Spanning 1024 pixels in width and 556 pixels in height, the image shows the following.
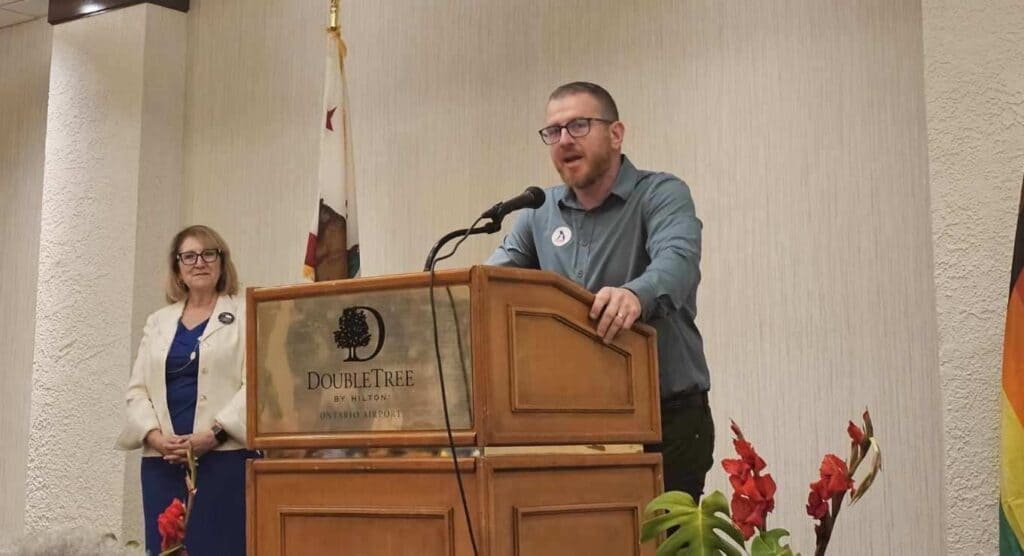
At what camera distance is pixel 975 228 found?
112 inches

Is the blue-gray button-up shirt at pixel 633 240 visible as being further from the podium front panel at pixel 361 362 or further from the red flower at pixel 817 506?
the red flower at pixel 817 506

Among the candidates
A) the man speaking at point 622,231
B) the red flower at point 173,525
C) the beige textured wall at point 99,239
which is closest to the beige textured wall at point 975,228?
the man speaking at point 622,231

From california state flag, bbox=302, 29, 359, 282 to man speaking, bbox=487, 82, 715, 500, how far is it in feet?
5.95

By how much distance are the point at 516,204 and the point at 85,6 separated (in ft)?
13.7

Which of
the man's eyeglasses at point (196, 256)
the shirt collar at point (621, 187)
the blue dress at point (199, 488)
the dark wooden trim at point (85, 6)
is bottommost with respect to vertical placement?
the blue dress at point (199, 488)

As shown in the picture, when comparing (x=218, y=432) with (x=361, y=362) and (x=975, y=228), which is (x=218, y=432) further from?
(x=975, y=228)

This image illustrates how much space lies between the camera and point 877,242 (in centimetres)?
351

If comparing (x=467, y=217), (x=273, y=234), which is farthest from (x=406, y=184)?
(x=273, y=234)

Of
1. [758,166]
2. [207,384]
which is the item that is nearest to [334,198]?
[207,384]

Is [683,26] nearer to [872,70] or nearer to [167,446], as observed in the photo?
[872,70]

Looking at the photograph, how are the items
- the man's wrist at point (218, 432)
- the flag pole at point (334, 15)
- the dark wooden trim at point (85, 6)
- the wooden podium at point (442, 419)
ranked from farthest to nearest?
the dark wooden trim at point (85, 6), the flag pole at point (334, 15), the man's wrist at point (218, 432), the wooden podium at point (442, 419)

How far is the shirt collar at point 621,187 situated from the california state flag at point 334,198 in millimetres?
1778

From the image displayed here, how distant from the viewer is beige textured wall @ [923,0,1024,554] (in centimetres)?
279

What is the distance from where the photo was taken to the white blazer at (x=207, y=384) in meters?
3.60
